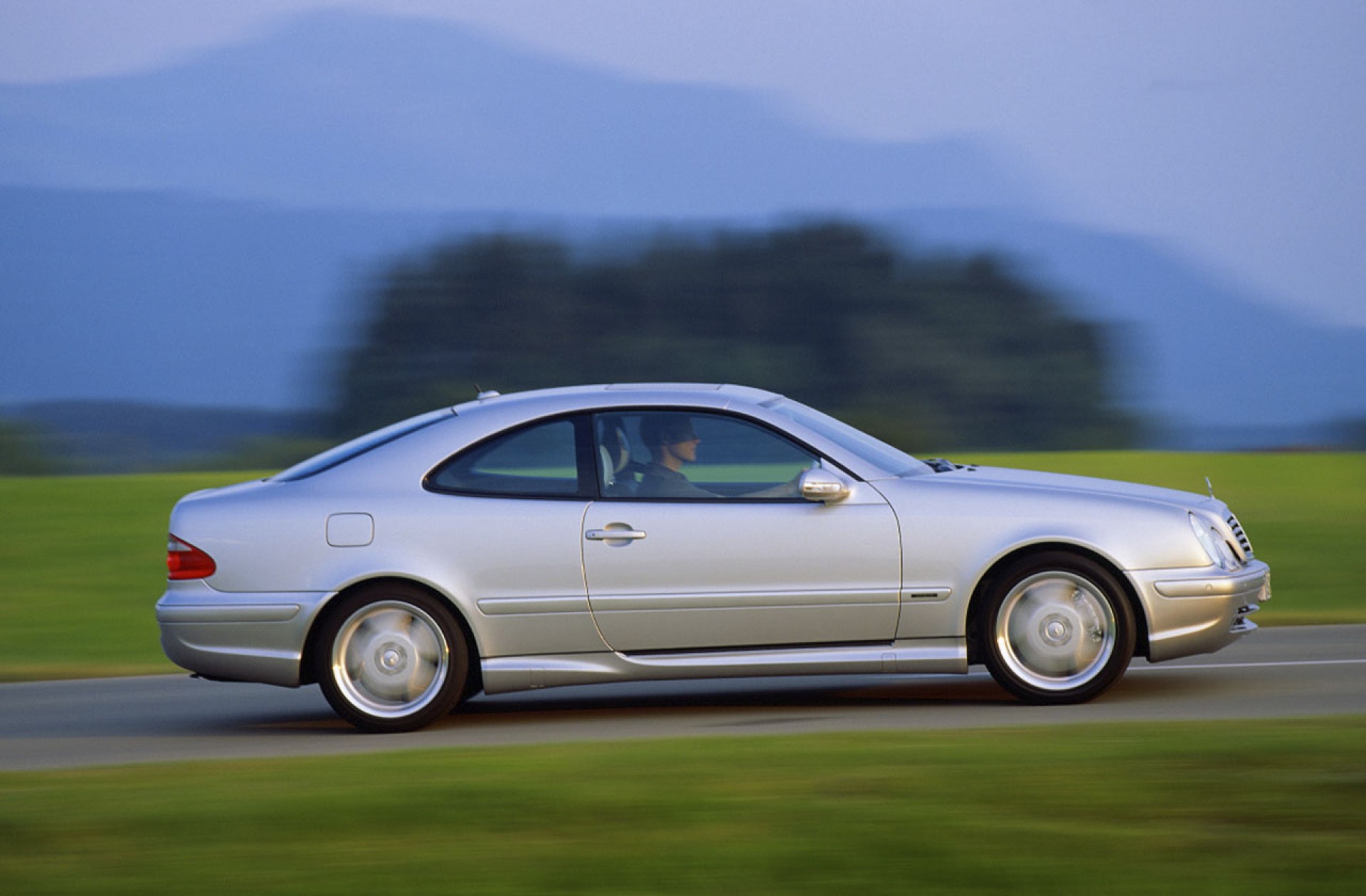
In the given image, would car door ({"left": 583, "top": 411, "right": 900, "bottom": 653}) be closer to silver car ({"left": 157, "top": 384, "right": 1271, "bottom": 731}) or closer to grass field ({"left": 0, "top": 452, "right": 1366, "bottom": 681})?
silver car ({"left": 157, "top": 384, "right": 1271, "bottom": 731})

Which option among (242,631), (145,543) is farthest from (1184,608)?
(145,543)

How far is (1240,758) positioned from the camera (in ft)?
17.0

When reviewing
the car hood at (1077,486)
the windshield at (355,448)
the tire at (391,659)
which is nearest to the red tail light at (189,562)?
the windshield at (355,448)

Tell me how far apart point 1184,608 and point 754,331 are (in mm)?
25616

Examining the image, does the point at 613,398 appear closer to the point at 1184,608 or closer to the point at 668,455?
the point at 668,455

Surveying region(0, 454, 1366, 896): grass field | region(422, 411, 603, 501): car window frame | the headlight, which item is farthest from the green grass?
region(422, 411, 603, 501): car window frame

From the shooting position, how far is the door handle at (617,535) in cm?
730

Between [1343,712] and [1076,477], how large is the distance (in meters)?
1.59

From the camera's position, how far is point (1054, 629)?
23.9 ft

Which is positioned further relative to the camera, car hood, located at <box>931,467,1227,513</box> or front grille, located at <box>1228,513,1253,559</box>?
front grille, located at <box>1228,513,1253,559</box>

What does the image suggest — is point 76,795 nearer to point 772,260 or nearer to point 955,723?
point 955,723

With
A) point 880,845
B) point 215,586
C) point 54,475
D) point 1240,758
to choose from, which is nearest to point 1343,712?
point 1240,758

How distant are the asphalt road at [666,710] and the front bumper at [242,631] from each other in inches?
13.4

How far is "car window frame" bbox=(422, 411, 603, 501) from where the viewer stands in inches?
293
